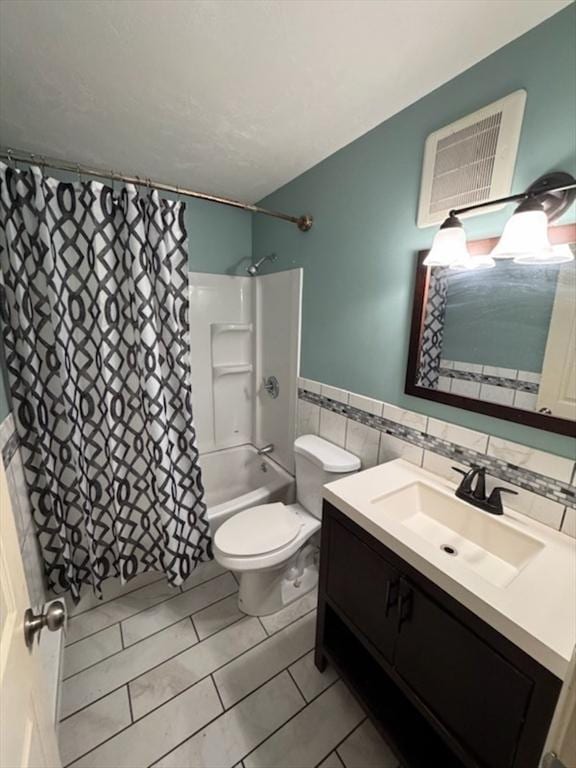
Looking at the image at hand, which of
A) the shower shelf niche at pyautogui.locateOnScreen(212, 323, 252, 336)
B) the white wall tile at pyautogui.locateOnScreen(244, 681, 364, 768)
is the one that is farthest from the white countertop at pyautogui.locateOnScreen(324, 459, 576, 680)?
the shower shelf niche at pyautogui.locateOnScreen(212, 323, 252, 336)

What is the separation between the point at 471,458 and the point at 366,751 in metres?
1.11

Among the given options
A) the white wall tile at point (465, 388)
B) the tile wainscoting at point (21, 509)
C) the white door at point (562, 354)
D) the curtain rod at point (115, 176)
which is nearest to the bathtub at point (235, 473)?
the tile wainscoting at point (21, 509)

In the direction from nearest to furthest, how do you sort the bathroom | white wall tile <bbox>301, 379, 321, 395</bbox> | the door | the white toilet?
the door, the bathroom, the white toilet, white wall tile <bbox>301, 379, 321, 395</bbox>

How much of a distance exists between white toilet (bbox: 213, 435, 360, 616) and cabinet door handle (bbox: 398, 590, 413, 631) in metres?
0.66

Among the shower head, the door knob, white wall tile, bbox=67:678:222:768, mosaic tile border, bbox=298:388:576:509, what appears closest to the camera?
the door knob

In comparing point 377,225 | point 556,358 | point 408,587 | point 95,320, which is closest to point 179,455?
point 95,320

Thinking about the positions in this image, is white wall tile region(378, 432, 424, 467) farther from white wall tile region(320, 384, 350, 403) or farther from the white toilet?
white wall tile region(320, 384, 350, 403)

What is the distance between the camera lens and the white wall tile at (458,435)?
114 centimetres

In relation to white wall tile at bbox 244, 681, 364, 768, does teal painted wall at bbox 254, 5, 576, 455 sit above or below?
above

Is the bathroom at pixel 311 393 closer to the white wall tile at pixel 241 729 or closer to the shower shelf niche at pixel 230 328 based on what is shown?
the white wall tile at pixel 241 729

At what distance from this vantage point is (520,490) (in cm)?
105

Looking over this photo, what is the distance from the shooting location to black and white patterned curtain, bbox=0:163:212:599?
1275 millimetres

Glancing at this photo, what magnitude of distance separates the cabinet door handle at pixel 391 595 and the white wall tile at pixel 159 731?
84 cm

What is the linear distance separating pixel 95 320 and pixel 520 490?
1776mm
